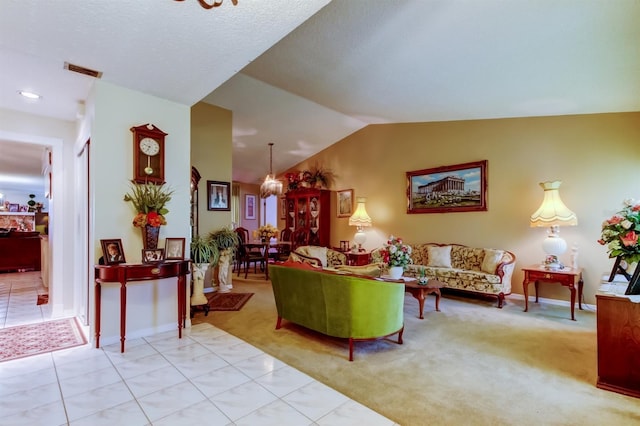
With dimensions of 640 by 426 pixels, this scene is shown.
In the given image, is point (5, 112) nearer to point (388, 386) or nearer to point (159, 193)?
point (159, 193)

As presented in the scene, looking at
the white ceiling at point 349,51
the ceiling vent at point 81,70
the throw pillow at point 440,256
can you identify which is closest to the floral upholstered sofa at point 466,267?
the throw pillow at point 440,256

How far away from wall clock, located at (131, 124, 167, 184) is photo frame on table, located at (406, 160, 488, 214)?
15.1ft

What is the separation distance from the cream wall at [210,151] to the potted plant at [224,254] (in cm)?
24

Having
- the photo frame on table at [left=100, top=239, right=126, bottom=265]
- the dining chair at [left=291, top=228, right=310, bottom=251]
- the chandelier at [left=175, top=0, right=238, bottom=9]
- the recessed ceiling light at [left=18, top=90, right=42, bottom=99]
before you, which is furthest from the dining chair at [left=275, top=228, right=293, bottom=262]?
the chandelier at [left=175, top=0, right=238, bottom=9]

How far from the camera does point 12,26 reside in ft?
6.87

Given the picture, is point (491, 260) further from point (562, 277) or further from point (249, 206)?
point (249, 206)

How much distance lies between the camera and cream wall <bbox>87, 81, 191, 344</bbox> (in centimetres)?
296

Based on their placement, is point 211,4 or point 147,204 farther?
point 147,204

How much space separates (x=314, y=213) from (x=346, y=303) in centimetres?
499

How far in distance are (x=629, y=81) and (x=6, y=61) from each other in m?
5.96

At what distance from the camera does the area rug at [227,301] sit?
14.3ft

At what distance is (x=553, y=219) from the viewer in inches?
165

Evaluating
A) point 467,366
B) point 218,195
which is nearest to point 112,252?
point 218,195

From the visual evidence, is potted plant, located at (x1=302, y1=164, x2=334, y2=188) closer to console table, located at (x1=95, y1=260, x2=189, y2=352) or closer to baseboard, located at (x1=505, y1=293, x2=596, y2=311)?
baseboard, located at (x1=505, y1=293, x2=596, y2=311)
